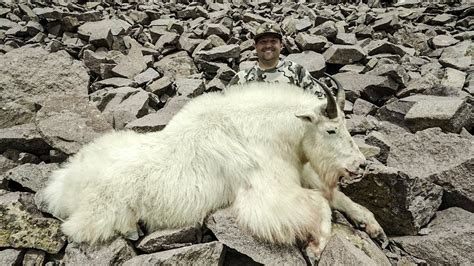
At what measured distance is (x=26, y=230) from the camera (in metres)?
3.29

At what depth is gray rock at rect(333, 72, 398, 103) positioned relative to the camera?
6.86 meters

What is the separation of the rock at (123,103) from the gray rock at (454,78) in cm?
561

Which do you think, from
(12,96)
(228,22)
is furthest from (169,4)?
(12,96)

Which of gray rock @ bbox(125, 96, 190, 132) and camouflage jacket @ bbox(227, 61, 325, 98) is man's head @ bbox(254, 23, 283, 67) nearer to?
camouflage jacket @ bbox(227, 61, 325, 98)

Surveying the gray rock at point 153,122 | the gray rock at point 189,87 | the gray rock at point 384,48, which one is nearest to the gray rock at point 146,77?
the gray rock at point 189,87

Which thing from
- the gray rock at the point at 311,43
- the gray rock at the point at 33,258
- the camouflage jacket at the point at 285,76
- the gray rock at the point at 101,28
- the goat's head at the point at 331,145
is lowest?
the gray rock at the point at 311,43

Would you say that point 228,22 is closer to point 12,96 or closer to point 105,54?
point 105,54

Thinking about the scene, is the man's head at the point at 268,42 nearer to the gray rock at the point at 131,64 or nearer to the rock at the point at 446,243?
the rock at the point at 446,243

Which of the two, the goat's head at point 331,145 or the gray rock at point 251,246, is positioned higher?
the goat's head at point 331,145

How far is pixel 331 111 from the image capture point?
3.44 m

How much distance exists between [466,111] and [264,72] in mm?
2954

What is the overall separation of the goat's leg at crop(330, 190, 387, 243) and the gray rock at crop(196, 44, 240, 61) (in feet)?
17.7

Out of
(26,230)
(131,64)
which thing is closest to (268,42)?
(26,230)

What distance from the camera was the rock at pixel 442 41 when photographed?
9766mm
